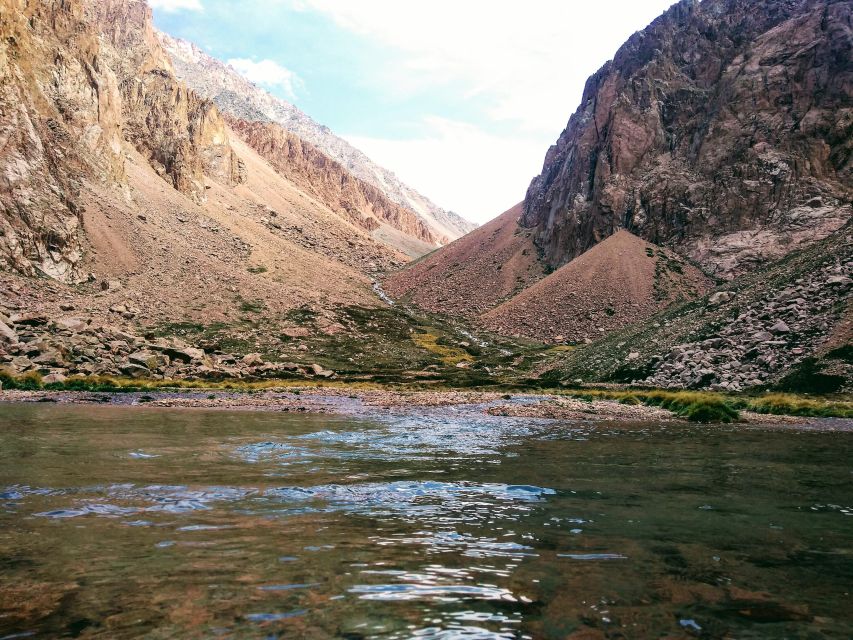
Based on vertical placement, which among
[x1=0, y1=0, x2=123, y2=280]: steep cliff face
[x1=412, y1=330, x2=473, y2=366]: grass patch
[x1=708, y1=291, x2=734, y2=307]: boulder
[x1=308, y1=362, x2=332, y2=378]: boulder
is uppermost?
[x1=0, y1=0, x2=123, y2=280]: steep cliff face

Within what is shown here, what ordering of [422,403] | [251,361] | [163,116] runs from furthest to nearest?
[163,116]
[251,361]
[422,403]

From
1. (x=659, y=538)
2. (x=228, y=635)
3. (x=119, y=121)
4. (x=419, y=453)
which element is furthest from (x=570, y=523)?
(x=119, y=121)

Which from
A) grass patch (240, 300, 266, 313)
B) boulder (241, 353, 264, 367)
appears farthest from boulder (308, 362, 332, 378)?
grass patch (240, 300, 266, 313)

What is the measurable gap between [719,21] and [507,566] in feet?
531

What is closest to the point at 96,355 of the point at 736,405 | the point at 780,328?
the point at 736,405

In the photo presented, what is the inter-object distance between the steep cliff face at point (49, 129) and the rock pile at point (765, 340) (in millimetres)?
87205

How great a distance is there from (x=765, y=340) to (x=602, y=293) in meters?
64.5

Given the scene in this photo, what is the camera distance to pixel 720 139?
11956cm

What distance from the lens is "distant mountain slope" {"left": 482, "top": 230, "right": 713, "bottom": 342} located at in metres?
107

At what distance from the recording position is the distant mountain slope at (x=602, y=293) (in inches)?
4210

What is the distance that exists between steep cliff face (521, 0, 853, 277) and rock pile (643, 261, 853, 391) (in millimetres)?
56789

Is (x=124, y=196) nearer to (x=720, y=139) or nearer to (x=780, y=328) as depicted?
(x=780, y=328)

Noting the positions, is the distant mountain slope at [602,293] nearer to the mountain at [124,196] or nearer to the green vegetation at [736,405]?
the mountain at [124,196]

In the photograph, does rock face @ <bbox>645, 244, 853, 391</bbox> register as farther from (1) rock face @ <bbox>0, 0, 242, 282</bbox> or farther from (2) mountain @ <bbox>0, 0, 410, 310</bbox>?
(1) rock face @ <bbox>0, 0, 242, 282</bbox>
